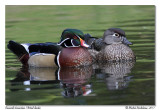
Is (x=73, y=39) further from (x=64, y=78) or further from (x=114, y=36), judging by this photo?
(x=64, y=78)

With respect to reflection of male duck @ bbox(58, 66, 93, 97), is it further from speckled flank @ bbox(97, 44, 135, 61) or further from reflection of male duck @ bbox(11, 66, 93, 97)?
speckled flank @ bbox(97, 44, 135, 61)

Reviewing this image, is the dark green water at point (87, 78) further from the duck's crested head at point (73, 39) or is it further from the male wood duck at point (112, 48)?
the duck's crested head at point (73, 39)

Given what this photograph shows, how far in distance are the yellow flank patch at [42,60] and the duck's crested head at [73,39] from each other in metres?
0.46

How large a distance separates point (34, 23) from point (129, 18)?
4218 millimetres

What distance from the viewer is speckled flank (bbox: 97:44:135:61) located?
10766 mm

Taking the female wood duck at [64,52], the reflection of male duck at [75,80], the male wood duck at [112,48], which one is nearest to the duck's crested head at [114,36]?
the male wood duck at [112,48]

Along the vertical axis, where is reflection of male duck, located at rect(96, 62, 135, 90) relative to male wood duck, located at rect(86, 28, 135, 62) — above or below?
below

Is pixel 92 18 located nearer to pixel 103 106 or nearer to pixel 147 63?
pixel 147 63

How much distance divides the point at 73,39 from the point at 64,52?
16.1 inches

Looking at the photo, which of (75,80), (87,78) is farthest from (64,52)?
(75,80)

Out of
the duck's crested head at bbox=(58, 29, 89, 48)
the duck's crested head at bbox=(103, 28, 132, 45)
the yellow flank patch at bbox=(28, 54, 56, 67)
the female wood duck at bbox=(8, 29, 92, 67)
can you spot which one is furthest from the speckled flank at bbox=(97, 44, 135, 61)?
the yellow flank patch at bbox=(28, 54, 56, 67)

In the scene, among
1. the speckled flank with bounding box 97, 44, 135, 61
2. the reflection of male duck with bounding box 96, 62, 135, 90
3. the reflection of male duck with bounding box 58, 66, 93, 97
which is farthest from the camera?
the speckled flank with bounding box 97, 44, 135, 61

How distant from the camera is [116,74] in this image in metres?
9.03

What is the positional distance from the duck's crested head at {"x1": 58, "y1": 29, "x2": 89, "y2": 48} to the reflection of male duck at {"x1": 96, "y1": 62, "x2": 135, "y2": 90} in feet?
2.48
